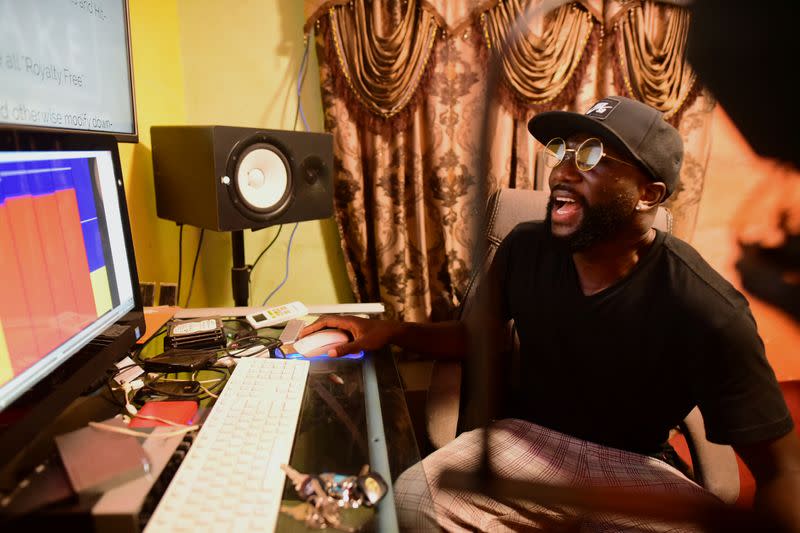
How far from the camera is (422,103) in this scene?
170cm

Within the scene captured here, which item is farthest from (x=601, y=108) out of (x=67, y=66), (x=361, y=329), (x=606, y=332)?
(x=67, y=66)

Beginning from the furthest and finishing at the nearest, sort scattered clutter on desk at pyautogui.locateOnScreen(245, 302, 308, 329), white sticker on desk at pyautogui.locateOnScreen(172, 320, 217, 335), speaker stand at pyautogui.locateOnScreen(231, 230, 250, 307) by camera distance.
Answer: speaker stand at pyautogui.locateOnScreen(231, 230, 250, 307)
scattered clutter on desk at pyautogui.locateOnScreen(245, 302, 308, 329)
white sticker on desk at pyautogui.locateOnScreen(172, 320, 217, 335)

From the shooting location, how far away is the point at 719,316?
2.83 ft

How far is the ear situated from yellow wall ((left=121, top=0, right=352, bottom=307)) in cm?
118

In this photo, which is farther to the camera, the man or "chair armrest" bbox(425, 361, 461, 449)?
"chair armrest" bbox(425, 361, 461, 449)

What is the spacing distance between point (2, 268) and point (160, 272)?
102cm

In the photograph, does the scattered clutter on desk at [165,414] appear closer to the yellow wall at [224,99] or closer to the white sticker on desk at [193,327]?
the white sticker on desk at [193,327]

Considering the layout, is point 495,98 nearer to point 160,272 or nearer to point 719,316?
point 719,316

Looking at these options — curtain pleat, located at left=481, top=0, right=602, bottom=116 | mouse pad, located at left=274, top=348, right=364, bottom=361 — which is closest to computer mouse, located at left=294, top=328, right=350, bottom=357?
mouse pad, located at left=274, top=348, right=364, bottom=361

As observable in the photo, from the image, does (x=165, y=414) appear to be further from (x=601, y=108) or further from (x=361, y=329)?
(x=601, y=108)

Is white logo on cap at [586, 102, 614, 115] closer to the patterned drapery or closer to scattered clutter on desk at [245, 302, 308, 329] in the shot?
the patterned drapery

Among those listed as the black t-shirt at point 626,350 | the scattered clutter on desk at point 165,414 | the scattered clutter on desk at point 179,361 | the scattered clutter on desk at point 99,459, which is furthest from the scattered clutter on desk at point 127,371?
the black t-shirt at point 626,350

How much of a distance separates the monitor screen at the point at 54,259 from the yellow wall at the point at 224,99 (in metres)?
0.64

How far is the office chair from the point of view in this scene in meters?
0.93
